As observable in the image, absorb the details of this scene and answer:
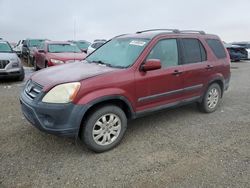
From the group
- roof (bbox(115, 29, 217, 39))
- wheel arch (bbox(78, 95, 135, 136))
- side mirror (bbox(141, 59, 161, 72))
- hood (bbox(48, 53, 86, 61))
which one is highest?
roof (bbox(115, 29, 217, 39))

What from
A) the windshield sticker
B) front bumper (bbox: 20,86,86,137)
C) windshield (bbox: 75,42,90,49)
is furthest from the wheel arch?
windshield (bbox: 75,42,90,49)

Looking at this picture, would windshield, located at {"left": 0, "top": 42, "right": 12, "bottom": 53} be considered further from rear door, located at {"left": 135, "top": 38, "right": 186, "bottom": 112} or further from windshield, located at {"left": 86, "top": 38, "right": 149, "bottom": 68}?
rear door, located at {"left": 135, "top": 38, "right": 186, "bottom": 112}

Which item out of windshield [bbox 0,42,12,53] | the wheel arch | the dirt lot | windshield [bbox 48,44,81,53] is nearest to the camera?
the dirt lot

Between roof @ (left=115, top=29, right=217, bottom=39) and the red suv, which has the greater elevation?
roof @ (left=115, top=29, right=217, bottom=39)

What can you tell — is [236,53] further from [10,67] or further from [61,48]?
[10,67]

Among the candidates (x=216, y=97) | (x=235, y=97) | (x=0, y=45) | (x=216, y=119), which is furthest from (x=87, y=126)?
(x=0, y=45)

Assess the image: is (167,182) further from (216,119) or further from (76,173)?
(216,119)

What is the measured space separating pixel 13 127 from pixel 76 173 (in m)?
1.97

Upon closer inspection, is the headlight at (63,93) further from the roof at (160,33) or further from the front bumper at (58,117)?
the roof at (160,33)

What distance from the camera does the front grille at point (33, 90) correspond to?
3.49m

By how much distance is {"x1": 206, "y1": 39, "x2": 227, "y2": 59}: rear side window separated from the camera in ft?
17.6

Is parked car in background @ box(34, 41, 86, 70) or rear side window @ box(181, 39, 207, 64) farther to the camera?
parked car in background @ box(34, 41, 86, 70)

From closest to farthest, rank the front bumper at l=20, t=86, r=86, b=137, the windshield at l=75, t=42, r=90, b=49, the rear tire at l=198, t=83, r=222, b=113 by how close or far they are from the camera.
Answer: the front bumper at l=20, t=86, r=86, b=137
the rear tire at l=198, t=83, r=222, b=113
the windshield at l=75, t=42, r=90, b=49

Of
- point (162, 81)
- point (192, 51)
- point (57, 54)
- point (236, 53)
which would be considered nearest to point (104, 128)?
point (162, 81)
